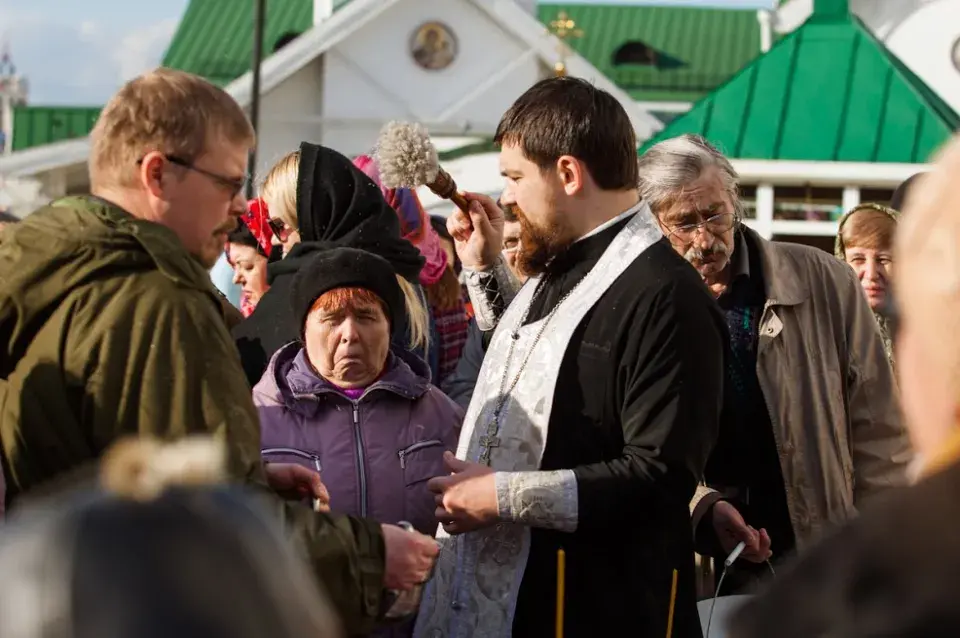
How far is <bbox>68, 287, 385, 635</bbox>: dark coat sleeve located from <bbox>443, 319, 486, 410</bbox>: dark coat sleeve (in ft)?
7.71

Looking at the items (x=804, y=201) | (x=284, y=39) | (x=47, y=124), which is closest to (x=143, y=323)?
(x=804, y=201)

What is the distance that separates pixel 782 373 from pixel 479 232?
1011 millimetres

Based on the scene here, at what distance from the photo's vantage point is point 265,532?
4.08 feet

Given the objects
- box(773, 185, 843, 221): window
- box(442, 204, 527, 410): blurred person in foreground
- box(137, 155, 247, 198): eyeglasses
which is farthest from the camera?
box(773, 185, 843, 221): window

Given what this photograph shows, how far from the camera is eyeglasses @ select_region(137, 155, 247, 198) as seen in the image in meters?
2.73

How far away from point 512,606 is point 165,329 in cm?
122

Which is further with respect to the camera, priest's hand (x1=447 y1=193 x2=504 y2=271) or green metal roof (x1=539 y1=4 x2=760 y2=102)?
green metal roof (x1=539 y1=4 x2=760 y2=102)

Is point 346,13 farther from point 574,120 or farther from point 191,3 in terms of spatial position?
point 574,120

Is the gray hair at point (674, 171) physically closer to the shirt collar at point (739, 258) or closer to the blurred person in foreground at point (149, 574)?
the shirt collar at point (739, 258)

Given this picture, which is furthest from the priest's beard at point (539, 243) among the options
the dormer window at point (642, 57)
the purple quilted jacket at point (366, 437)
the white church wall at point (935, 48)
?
the dormer window at point (642, 57)

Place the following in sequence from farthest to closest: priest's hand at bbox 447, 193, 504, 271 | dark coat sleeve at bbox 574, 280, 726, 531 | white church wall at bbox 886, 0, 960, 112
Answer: white church wall at bbox 886, 0, 960, 112
priest's hand at bbox 447, 193, 504, 271
dark coat sleeve at bbox 574, 280, 726, 531

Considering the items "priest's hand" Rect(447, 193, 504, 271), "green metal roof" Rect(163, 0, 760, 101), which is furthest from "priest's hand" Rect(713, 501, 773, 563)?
"green metal roof" Rect(163, 0, 760, 101)

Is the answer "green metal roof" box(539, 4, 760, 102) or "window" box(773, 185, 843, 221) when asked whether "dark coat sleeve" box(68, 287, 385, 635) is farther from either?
"green metal roof" box(539, 4, 760, 102)

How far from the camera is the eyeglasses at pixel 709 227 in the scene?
14.3 feet
